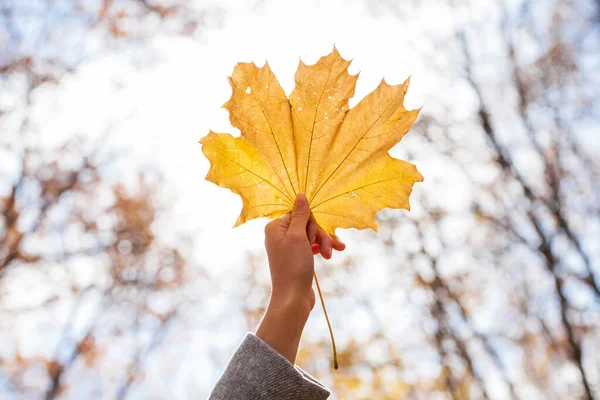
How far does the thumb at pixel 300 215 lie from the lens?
43.9 inches

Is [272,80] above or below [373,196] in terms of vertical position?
above

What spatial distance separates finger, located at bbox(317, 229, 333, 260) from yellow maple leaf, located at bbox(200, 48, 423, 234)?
0.21ft

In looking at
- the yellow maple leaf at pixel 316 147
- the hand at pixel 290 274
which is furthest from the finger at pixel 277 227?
the yellow maple leaf at pixel 316 147

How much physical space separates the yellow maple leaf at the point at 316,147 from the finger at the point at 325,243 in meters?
0.06

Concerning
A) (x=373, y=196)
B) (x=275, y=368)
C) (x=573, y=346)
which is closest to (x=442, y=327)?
(x=573, y=346)

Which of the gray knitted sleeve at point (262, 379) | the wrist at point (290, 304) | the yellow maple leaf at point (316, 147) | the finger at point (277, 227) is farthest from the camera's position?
the yellow maple leaf at point (316, 147)

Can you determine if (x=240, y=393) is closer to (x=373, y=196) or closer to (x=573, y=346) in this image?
(x=373, y=196)

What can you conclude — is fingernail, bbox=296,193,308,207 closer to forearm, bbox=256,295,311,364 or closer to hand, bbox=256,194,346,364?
hand, bbox=256,194,346,364

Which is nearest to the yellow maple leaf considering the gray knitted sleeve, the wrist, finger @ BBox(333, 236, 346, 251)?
finger @ BBox(333, 236, 346, 251)

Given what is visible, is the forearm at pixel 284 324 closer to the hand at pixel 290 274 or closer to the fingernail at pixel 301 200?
the hand at pixel 290 274

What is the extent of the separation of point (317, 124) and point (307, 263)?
384 millimetres

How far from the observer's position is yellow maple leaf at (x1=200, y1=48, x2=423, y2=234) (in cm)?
122

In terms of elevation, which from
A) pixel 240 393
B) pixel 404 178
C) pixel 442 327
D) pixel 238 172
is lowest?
pixel 240 393

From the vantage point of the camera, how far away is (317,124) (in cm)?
125
